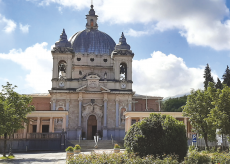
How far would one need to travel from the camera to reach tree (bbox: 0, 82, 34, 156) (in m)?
29.9

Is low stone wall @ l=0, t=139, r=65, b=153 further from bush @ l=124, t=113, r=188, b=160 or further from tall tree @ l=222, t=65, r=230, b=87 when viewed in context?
tall tree @ l=222, t=65, r=230, b=87

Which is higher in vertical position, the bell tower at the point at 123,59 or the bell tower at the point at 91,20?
the bell tower at the point at 91,20

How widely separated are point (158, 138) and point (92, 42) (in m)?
54.1

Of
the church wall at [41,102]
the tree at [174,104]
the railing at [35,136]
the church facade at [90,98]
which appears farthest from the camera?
the tree at [174,104]

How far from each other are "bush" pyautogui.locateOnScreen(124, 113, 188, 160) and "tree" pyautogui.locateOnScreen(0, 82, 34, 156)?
13.8 m

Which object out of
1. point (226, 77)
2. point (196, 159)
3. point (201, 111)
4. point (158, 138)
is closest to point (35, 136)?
point (201, 111)

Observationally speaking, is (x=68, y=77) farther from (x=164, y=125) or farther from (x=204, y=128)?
(x=164, y=125)

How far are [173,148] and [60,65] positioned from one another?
5007 centimetres

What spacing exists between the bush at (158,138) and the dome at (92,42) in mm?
51150

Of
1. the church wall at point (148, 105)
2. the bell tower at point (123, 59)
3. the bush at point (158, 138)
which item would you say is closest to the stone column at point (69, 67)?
the bell tower at point (123, 59)

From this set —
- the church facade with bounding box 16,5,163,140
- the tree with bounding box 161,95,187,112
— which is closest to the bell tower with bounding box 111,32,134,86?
the church facade with bounding box 16,5,163,140

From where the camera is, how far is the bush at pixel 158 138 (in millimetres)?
19625

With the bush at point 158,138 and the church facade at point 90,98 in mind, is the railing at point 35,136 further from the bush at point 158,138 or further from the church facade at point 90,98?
the bush at point 158,138

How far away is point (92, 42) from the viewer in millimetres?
72125
